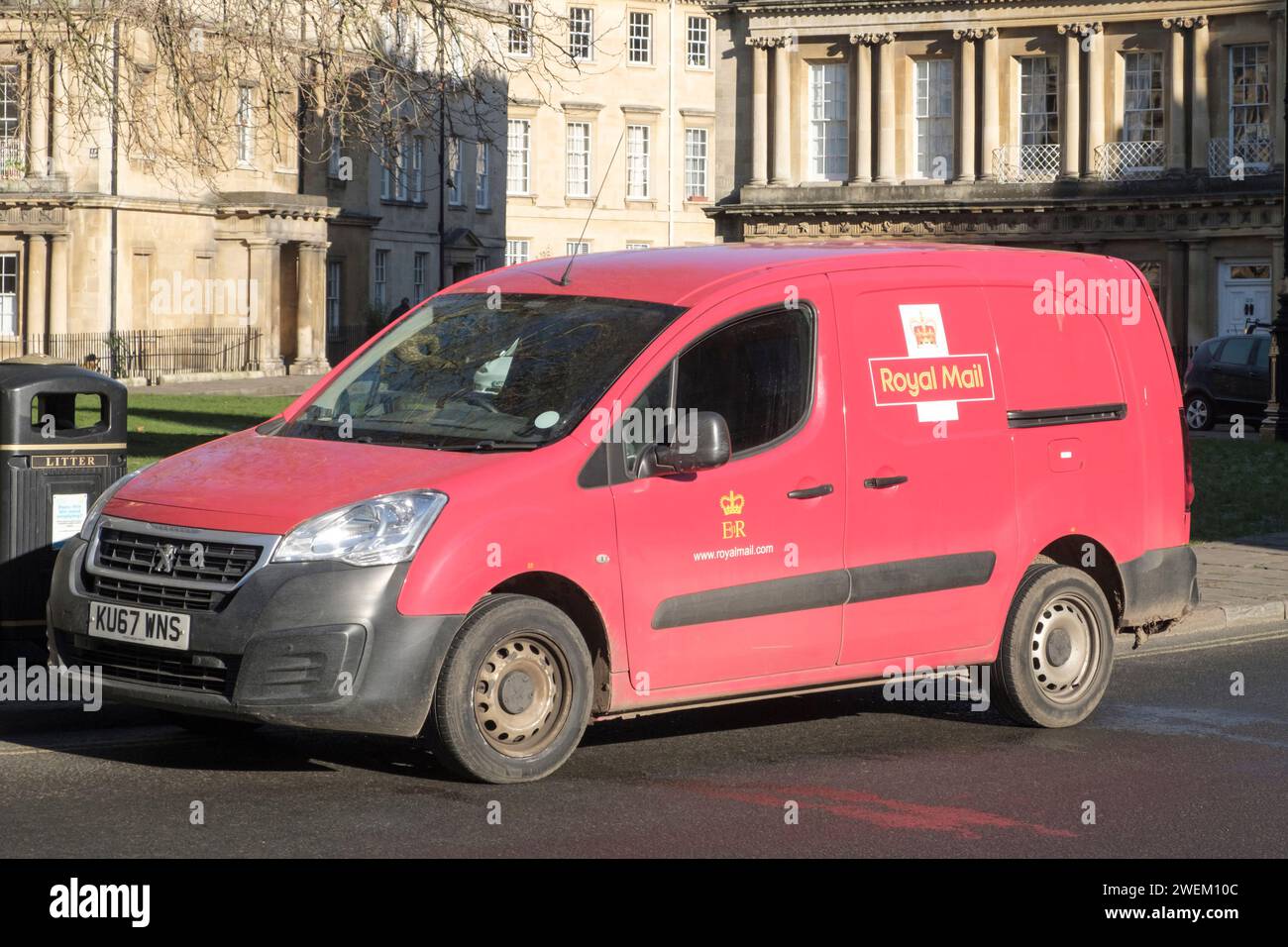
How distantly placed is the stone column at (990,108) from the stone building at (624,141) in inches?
874

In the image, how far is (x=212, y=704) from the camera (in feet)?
24.9

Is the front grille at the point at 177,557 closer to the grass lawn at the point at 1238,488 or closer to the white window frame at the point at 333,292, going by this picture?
the grass lawn at the point at 1238,488

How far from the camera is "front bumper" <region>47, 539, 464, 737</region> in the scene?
294 inches

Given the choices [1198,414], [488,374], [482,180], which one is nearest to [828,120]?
[482,180]

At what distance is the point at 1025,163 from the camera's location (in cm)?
5997

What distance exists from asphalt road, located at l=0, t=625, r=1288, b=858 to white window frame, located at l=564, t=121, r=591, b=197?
7332 centimetres

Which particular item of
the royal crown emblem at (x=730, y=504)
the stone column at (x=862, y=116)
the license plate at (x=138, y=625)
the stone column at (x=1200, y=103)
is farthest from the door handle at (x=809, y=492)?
the stone column at (x=862, y=116)

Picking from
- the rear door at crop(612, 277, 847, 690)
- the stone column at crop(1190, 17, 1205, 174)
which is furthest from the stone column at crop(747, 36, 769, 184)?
the rear door at crop(612, 277, 847, 690)

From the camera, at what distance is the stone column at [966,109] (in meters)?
59.7

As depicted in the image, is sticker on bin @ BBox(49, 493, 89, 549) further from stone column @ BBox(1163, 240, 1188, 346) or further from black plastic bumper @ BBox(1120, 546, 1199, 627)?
stone column @ BBox(1163, 240, 1188, 346)
